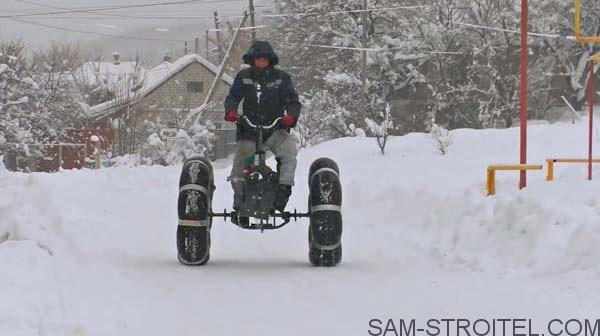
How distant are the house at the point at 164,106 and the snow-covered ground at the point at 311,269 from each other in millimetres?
30463

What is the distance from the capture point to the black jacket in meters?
8.47

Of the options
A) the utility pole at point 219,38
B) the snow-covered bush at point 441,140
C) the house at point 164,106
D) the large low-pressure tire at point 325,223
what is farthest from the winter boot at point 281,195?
the utility pole at point 219,38

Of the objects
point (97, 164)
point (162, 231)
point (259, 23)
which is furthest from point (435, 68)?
point (162, 231)

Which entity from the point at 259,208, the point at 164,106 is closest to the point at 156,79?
the point at 164,106

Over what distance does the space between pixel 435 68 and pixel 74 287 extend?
141 ft

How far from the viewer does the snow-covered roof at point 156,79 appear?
5275 centimetres

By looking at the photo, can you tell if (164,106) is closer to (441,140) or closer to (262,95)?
(441,140)

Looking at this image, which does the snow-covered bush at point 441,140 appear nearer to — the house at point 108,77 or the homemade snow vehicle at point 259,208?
the homemade snow vehicle at point 259,208

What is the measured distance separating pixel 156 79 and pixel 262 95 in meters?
62.4

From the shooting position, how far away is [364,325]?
18.7 ft

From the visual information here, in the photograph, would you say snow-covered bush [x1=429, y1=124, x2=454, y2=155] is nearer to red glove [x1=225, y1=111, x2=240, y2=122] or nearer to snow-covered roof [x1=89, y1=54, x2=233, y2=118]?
red glove [x1=225, y1=111, x2=240, y2=122]

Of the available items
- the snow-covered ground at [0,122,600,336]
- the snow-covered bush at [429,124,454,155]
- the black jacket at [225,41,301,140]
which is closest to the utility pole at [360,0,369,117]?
the snow-covered bush at [429,124,454,155]

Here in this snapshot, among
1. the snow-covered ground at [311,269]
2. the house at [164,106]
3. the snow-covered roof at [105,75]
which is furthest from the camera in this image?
the snow-covered roof at [105,75]

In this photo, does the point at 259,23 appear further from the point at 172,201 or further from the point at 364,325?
the point at 364,325
